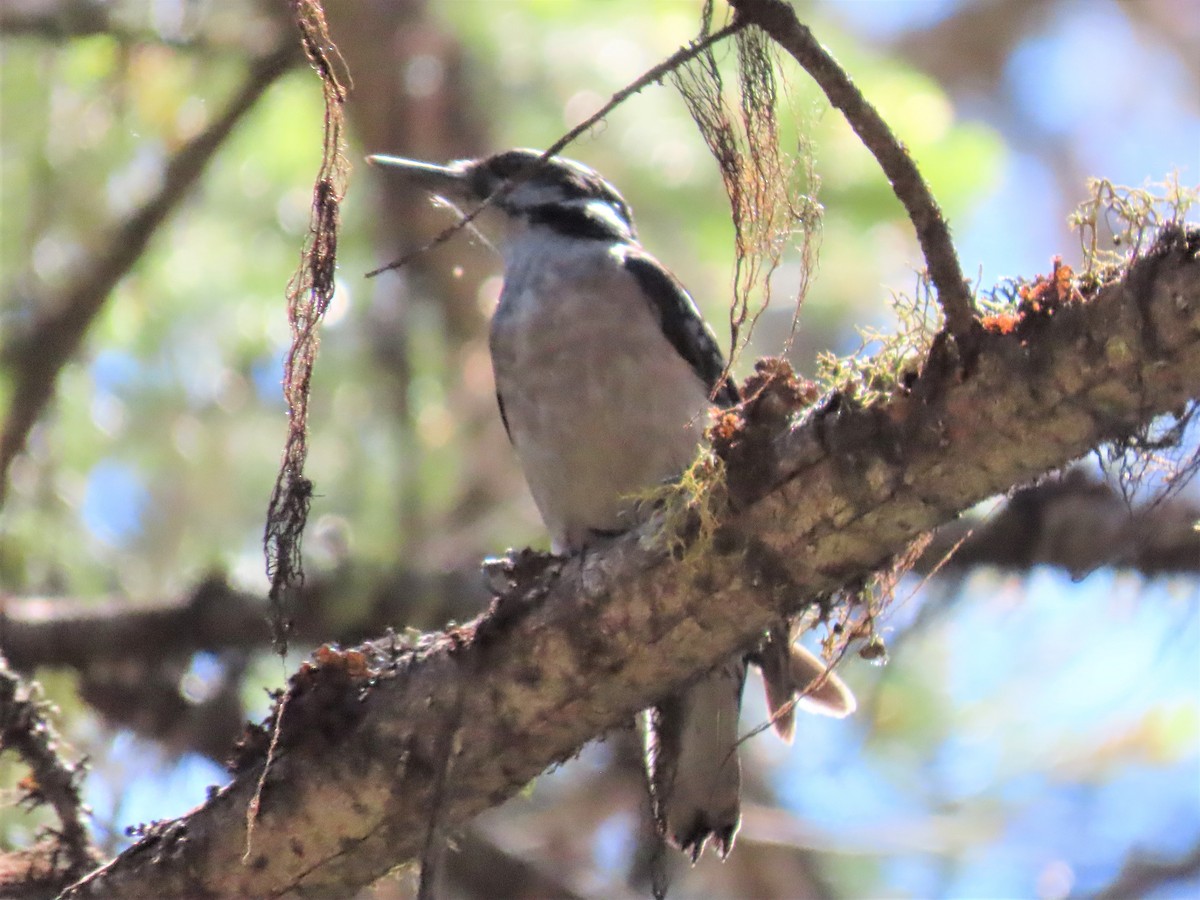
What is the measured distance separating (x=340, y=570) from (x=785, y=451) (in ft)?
8.52

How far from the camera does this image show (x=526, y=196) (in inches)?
174

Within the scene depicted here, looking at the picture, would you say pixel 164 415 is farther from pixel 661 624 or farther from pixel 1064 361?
pixel 1064 361

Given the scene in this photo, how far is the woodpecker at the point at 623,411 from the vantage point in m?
3.44

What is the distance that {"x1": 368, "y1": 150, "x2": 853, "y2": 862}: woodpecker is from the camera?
344cm

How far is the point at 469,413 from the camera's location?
5.50 meters

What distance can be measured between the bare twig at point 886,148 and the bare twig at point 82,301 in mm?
2347

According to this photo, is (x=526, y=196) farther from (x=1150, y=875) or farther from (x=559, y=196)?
(x=1150, y=875)

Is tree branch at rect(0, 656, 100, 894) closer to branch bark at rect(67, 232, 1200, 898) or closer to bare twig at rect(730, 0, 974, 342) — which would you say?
branch bark at rect(67, 232, 1200, 898)

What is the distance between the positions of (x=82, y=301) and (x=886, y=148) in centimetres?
283

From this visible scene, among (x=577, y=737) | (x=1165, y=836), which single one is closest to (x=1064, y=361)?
(x=577, y=737)

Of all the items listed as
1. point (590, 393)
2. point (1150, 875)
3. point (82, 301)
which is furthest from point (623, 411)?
point (1150, 875)

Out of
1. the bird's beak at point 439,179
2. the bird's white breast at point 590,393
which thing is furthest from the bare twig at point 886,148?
the bird's beak at point 439,179

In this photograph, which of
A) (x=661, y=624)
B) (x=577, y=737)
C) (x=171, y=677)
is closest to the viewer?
(x=661, y=624)

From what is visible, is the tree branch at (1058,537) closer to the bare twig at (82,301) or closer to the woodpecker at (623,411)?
the woodpecker at (623,411)
